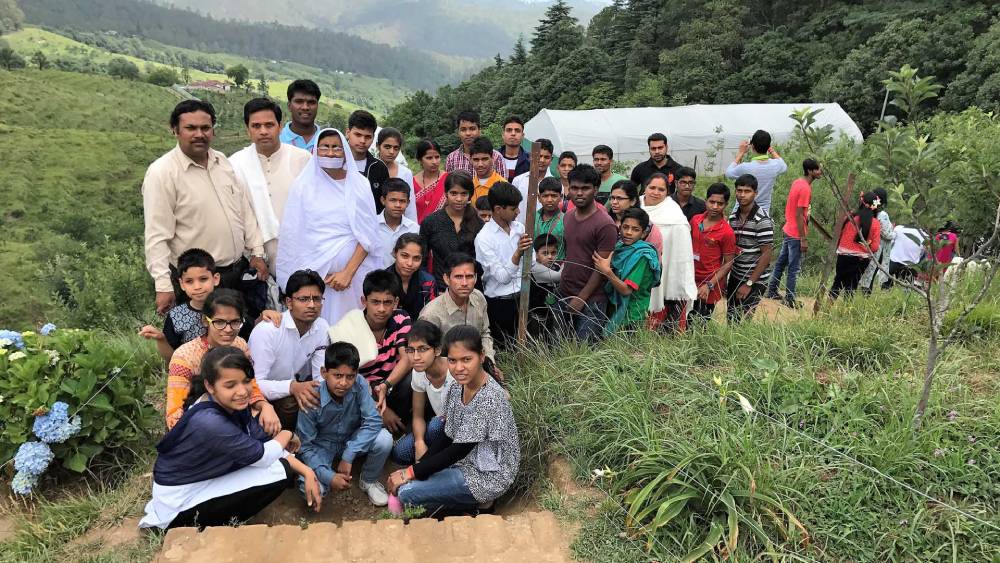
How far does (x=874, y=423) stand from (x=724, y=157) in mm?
22391

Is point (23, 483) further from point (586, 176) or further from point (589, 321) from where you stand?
point (586, 176)

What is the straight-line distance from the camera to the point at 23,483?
2.89 metres

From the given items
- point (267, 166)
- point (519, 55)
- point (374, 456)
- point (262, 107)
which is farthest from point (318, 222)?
point (519, 55)

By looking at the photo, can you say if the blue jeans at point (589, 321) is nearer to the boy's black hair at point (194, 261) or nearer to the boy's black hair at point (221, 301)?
the boy's black hair at point (221, 301)

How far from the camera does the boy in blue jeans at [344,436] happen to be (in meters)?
3.23

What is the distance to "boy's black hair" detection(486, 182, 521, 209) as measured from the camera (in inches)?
156

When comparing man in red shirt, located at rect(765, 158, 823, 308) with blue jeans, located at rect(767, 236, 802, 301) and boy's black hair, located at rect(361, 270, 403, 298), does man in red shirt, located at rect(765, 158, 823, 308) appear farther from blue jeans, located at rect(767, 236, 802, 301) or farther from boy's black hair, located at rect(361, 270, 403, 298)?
boy's black hair, located at rect(361, 270, 403, 298)

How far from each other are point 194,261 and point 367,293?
0.98 metres

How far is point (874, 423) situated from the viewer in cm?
278

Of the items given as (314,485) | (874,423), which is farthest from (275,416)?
(874,423)

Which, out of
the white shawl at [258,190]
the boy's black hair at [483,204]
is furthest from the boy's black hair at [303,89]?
the boy's black hair at [483,204]

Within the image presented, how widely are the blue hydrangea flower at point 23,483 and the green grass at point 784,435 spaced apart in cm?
255

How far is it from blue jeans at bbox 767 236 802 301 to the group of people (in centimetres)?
118

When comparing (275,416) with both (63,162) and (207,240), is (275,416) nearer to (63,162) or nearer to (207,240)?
(207,240)
